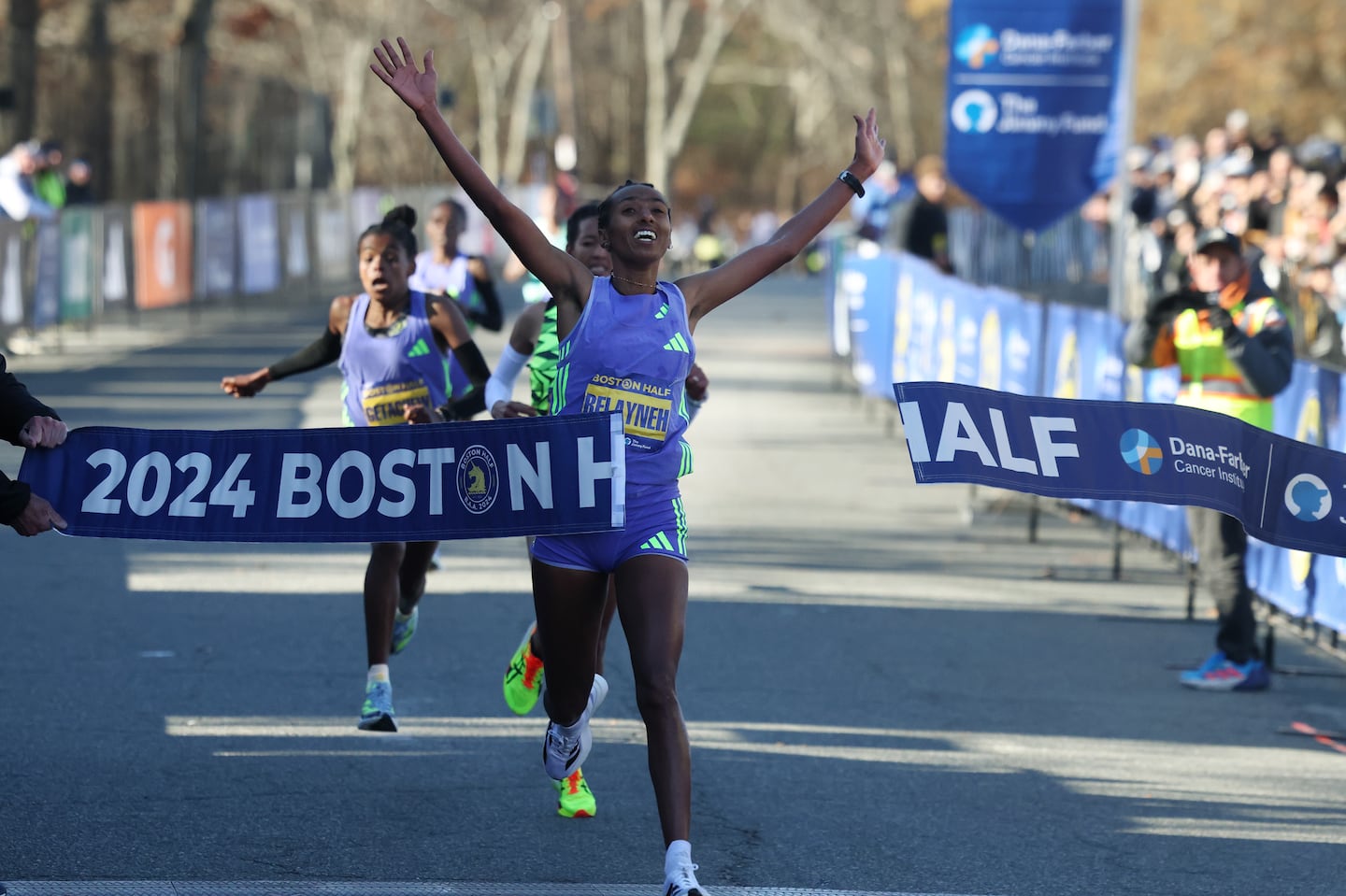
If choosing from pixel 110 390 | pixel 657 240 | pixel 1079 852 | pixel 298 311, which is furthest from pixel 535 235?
pixel 298 311

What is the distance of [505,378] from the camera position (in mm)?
7504

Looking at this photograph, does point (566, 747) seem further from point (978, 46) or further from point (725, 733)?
point (978, 46)

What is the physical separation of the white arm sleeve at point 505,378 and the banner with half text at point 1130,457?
1.64 m

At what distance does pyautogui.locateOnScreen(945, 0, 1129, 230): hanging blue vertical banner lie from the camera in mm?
14500

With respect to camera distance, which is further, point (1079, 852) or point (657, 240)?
point (1079, 852)

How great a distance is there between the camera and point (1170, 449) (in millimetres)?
6609

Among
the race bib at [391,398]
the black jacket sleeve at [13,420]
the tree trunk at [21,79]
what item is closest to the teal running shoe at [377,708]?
the race bib at [391,398]

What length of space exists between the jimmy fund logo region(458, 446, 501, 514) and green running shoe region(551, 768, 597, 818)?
3.60ft

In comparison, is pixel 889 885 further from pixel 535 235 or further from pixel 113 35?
pixel 113 35

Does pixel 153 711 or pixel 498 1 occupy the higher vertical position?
pixel 498 1

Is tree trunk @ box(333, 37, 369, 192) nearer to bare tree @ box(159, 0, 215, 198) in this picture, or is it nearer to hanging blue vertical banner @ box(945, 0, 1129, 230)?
bare tree @ box(159, 0, 215, 198)

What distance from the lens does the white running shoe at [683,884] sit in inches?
211

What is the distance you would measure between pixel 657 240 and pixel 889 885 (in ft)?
6.47

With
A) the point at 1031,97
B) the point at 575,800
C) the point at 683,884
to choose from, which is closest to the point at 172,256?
the point at 1031,97
